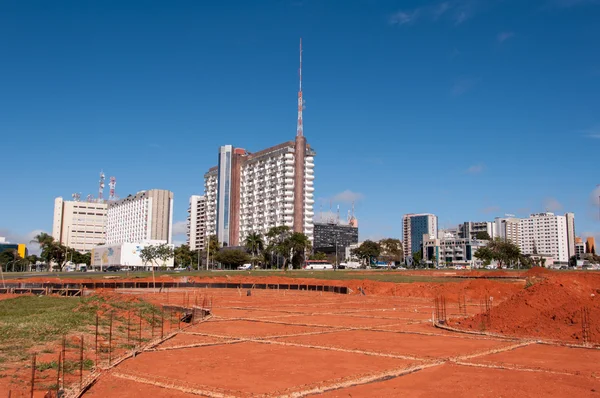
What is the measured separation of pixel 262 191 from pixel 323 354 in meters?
158

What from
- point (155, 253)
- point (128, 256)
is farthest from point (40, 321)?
point (128, 256)

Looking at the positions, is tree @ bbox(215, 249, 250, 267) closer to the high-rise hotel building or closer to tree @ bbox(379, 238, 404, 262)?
the high-rise hotel building

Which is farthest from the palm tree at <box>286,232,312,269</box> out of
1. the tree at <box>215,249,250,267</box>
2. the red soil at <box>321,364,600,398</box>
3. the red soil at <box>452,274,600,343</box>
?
the red soil at <box>321,364,600,398</box>

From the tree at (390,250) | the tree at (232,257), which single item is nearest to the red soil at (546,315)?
the tree at (232,257)

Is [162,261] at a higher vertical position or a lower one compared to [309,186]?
lower

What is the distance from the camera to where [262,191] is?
174250 millimetres

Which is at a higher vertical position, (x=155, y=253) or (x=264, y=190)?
(x=264, y=190)

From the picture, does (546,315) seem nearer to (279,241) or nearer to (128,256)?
(279,241)

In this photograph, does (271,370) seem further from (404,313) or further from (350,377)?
(404,313)

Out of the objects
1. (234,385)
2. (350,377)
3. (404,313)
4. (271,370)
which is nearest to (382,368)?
(350,377)

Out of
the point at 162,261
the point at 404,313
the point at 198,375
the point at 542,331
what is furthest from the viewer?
the point at 162,261

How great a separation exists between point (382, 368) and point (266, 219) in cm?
15793

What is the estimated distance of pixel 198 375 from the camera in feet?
44.9

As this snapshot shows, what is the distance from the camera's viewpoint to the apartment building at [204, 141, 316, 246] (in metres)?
164
